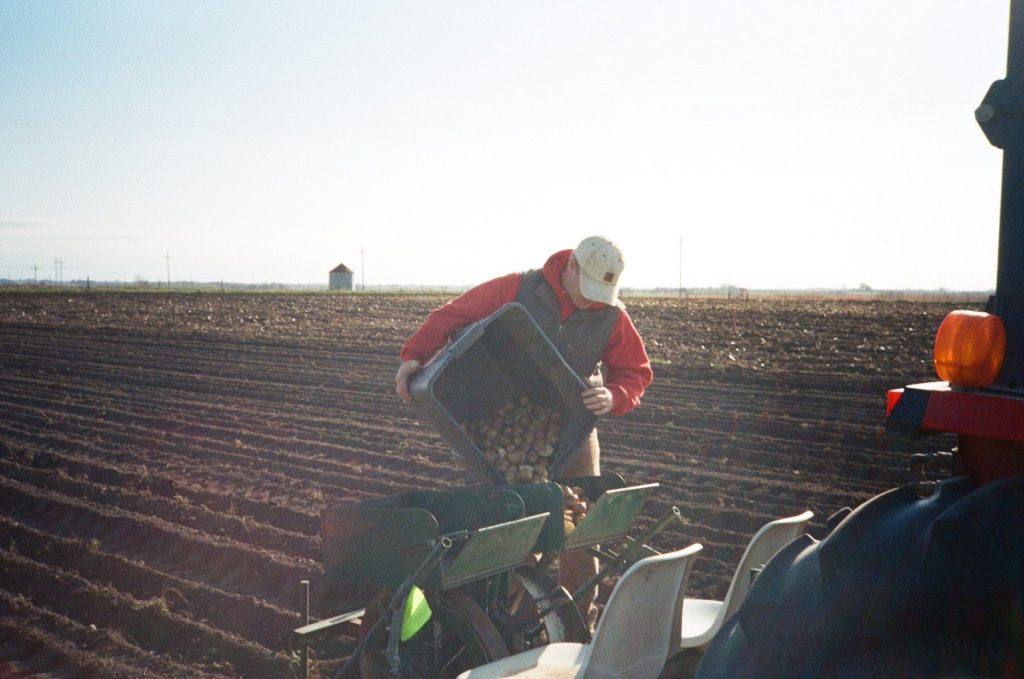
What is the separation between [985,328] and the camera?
5.21 feet

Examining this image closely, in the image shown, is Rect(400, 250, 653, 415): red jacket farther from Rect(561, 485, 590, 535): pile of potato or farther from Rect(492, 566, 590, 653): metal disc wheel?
Rect(492, 566, 590, 653): metal disc wheel

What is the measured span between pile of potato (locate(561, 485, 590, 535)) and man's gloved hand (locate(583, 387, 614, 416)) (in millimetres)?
345

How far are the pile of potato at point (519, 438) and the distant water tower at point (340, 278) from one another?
79.2 metres

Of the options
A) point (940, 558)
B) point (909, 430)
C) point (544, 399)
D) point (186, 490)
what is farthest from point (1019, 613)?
point (186, 490)

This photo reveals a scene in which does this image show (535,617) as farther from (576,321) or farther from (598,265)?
(598,265)

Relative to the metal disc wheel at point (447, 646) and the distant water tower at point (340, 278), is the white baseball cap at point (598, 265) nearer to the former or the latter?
the metal disc wheel at point (447, 646)

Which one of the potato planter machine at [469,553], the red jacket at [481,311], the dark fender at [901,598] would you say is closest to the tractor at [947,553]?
the dark fender at [901,598]

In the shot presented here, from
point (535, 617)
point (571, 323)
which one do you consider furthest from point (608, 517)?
point (571, 323)

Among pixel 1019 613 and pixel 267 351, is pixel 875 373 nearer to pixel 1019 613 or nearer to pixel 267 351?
pixel 267 351

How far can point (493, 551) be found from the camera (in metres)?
3.06

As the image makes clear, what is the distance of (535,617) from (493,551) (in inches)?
16.2

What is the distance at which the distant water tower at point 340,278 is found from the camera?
270ft

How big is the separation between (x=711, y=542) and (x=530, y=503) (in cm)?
275

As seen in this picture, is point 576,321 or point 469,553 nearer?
point 469,553
